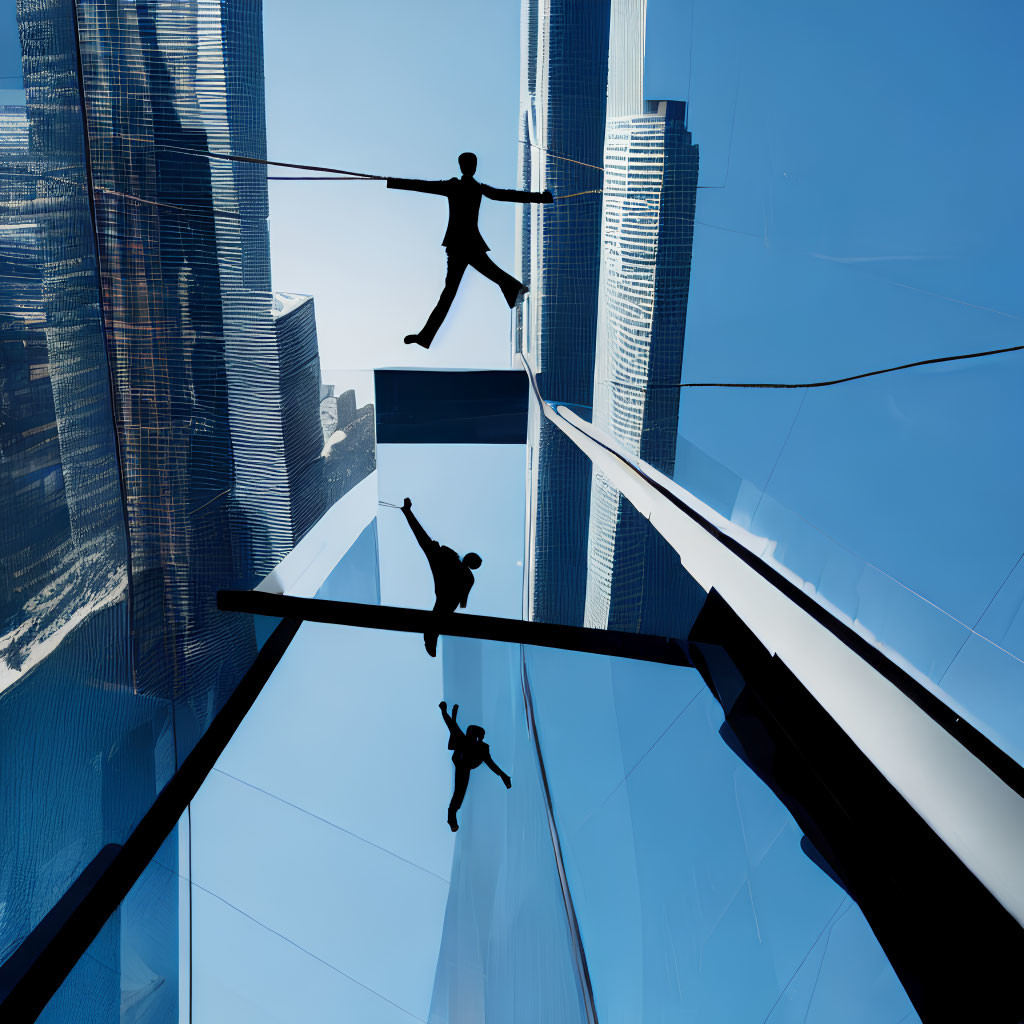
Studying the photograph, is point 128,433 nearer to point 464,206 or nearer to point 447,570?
point 447,570

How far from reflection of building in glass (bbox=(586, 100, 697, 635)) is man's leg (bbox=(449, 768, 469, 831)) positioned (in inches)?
45.3

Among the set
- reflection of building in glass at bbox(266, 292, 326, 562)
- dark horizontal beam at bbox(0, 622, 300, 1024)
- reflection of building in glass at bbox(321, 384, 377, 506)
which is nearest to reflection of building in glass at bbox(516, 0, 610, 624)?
reflection of building in glass at bbox(321, 384, 377, 506)

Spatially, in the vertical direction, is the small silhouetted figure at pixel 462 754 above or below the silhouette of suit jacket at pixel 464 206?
below

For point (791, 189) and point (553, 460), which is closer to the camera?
point (791, 189)

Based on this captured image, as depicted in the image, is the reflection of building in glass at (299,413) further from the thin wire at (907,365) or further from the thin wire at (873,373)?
the thin wire at (907,365)

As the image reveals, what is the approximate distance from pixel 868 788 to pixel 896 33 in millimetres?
1795

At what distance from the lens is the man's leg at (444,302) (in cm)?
334

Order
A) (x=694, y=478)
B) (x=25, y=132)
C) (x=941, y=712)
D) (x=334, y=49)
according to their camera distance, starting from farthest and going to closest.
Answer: (x=334, y=49)
(x=694, y=478)
(x=25, y=132)
(x=941, y=712)

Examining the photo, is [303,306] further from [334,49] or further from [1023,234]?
[1023,234]

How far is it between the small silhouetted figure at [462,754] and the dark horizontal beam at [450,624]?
528 mm

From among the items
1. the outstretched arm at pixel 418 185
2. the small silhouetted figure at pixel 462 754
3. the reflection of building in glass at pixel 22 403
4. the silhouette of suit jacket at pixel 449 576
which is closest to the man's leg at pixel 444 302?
the outstretched arm at pixel 418 185

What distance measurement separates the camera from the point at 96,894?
109 inches

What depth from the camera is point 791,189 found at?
2.17 m

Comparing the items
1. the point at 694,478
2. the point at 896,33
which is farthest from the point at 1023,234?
the point at 694,478
